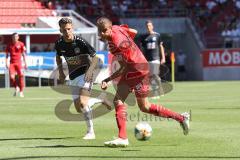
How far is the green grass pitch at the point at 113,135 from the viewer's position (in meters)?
10.7

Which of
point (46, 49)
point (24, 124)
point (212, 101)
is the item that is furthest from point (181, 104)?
point (46, 49)

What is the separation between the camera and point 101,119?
1683 cm

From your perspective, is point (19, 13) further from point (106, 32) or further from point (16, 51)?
point (106, 32)

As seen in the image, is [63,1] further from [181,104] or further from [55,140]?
[55,140]

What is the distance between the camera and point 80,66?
1327cm

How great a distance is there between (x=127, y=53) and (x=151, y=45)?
471 inches

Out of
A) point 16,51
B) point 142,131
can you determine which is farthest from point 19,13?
point 142,131

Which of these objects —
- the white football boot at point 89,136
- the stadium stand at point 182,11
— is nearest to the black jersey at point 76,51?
the white football boot at point 89,136

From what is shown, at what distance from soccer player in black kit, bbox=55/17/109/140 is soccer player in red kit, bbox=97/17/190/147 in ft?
4.07

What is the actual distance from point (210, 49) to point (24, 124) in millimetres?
28964

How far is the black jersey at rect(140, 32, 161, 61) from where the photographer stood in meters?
23.4

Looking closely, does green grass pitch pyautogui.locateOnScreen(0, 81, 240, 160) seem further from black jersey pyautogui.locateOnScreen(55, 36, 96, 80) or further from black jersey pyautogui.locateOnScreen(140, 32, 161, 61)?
black jersey pyautogui.locateOnScreen(140, 32, 161, 61)

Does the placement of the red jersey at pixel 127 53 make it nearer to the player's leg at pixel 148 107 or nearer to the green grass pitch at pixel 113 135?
the player's leg at pixel 148 107

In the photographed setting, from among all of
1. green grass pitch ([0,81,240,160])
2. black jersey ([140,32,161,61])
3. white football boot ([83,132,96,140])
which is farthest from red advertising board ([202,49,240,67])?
white football boot ([83,132,96,140])
